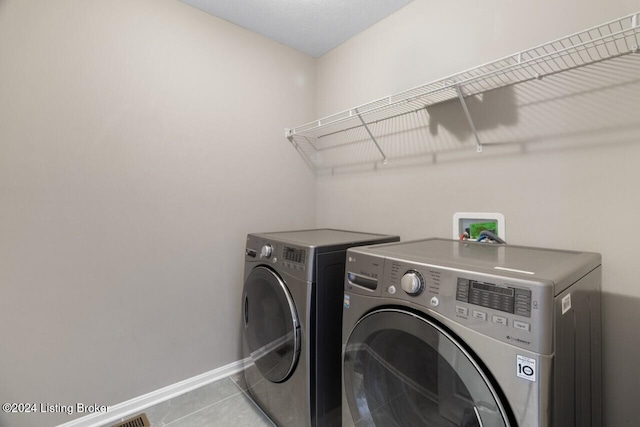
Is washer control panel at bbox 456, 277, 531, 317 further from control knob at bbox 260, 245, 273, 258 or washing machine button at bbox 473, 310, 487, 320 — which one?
control knob at bbox 260, 245, 273, 258

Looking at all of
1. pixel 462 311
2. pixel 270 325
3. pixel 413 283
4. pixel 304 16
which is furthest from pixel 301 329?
pixel 304 16

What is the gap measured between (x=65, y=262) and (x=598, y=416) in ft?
7.46

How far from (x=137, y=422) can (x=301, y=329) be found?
3.51 ft

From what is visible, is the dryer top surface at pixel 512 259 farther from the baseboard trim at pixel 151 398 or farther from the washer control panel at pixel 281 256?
the baseboard trim at pixel 151 398

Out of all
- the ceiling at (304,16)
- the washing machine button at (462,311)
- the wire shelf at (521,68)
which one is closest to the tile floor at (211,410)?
the washing machine button at (462,311)

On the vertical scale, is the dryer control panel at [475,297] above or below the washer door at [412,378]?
above

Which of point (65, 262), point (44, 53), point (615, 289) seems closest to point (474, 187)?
point (615, 289)

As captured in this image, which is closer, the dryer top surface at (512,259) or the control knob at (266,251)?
the dryer top surface at (512,259)

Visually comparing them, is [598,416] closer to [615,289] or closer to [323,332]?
[615,289]

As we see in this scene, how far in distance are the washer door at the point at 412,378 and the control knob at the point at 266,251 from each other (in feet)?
2.07

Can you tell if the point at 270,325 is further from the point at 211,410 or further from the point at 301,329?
the point at 211,410

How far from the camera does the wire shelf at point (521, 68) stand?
101 centimetres

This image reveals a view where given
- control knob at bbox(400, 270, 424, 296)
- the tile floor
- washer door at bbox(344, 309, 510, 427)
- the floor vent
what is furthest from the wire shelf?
the floor vent

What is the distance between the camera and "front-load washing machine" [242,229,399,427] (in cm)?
127
